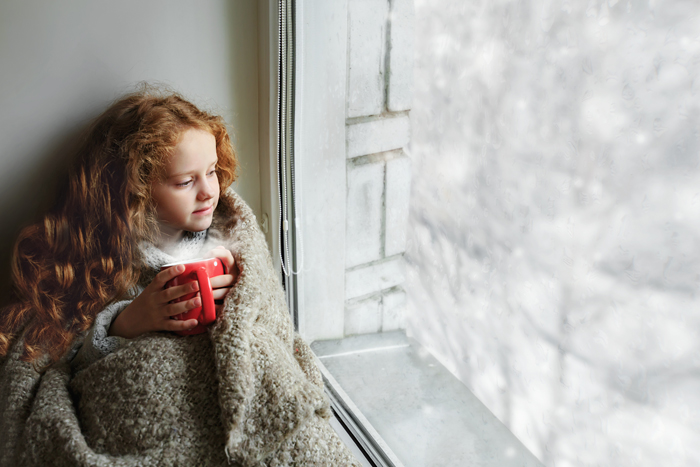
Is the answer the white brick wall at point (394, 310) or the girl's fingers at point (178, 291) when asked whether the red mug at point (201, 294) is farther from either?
the white brick wall at point (394, 310)

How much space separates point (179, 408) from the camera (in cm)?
63

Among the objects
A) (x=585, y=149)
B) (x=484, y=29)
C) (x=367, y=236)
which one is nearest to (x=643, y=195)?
(x=585, y=149)

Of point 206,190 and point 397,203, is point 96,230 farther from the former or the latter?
point 397,203

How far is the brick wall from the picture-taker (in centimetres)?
93

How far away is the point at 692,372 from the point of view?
1.46 feet

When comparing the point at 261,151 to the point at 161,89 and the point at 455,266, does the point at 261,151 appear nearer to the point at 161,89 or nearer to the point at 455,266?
the point at 161,89

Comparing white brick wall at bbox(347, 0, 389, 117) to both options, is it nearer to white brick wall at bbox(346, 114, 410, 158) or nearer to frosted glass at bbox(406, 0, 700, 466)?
white brick wall at bbox(346, 114, 410, 158)

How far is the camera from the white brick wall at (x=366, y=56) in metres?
0.93

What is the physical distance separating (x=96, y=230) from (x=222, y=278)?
9.9 inches

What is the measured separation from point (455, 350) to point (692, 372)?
1.39 ft

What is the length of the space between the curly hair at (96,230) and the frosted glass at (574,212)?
1.52 ft

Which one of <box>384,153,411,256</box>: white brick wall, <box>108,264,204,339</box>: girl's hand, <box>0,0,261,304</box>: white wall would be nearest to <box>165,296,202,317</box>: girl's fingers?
<box>108,264,204,339</box>: girl's hand

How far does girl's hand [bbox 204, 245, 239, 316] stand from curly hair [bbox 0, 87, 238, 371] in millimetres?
118

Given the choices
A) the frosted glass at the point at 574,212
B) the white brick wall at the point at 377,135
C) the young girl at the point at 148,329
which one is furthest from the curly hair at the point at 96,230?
the frosted glass at the point at 574,212
